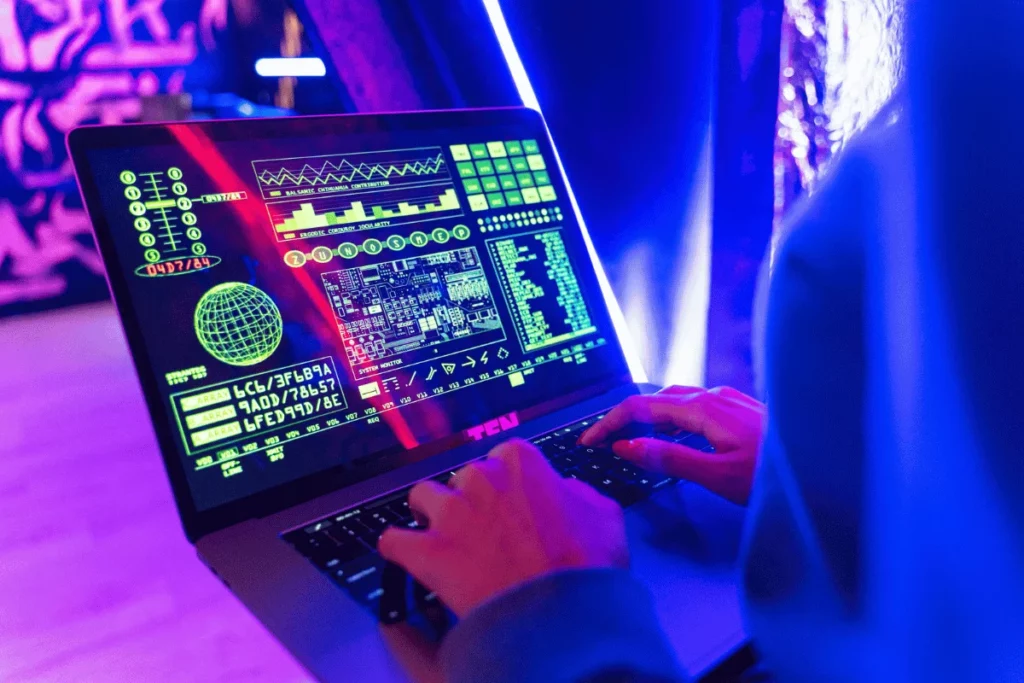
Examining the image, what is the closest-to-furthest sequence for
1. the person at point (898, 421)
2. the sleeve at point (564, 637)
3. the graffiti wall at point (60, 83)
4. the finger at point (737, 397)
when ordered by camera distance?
1. the person at point (898, 421)
2. the sleeve at point (564, 637)
3. the finger at point (737, 397)
4. the graffiti wall at point (60, 83)

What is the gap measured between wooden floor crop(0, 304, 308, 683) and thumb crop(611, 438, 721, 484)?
1.10 feet

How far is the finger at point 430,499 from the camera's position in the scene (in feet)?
1.63

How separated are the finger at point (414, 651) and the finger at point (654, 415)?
29cm

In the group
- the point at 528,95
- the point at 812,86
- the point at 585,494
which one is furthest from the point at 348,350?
the point at 812,86

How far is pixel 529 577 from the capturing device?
0.42 meters

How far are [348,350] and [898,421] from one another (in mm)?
517

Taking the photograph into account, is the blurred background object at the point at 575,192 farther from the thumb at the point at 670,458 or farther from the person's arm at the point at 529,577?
the thumb at the point at 670,458

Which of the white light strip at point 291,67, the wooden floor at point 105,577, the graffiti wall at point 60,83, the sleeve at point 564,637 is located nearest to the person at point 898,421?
the sleeve at point 564,637

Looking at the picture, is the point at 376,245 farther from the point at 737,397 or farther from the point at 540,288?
the point at 737,397

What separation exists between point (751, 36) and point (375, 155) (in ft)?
1.48

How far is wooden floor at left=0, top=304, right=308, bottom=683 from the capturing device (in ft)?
1.53

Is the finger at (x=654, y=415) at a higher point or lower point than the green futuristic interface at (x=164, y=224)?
lower

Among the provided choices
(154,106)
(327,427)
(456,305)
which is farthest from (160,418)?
(154,106)

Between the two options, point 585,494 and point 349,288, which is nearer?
point 585,494
